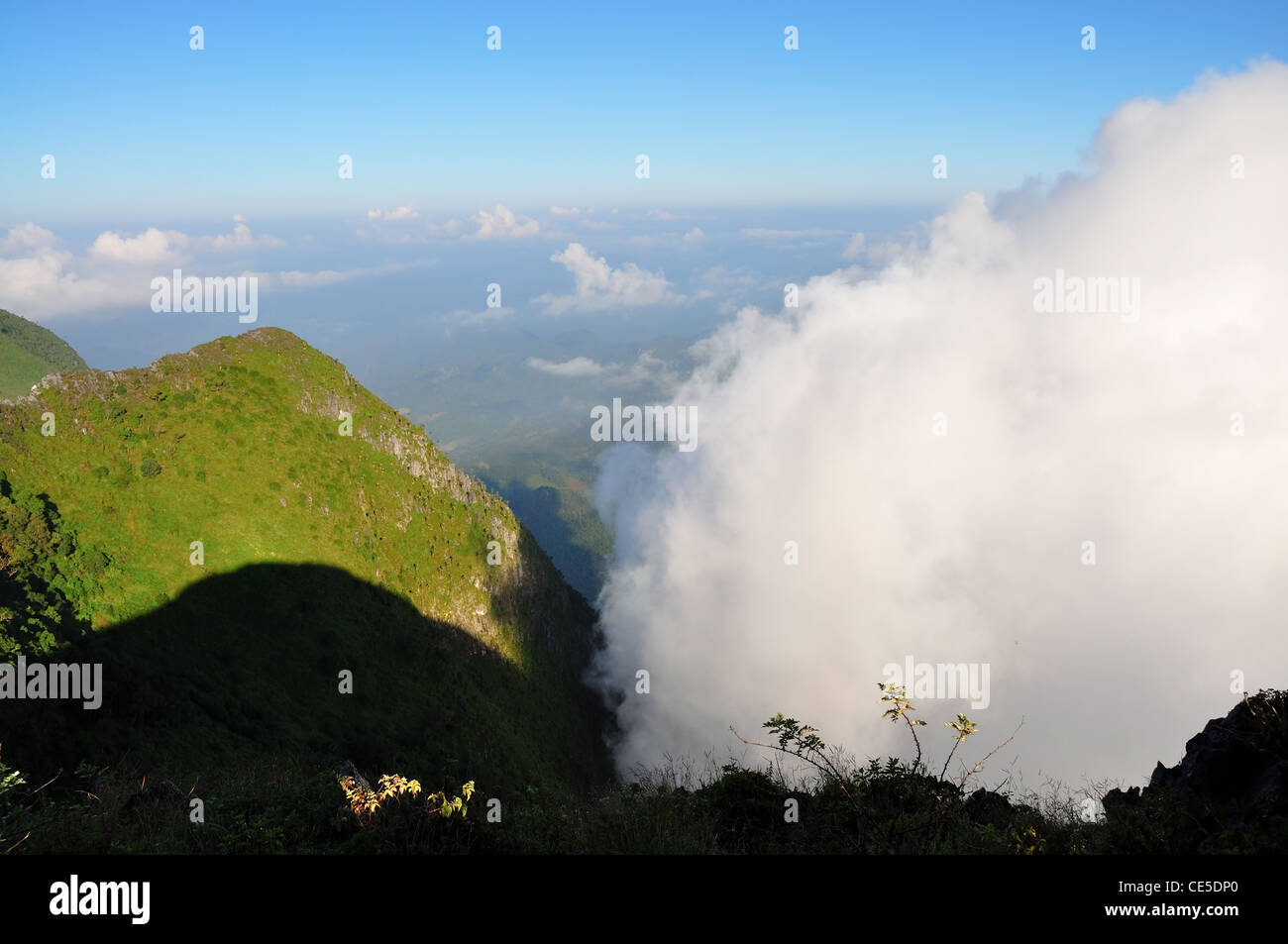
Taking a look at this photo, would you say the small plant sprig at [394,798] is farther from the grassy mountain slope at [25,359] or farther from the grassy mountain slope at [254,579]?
the grassy mountain slope at [25,359]

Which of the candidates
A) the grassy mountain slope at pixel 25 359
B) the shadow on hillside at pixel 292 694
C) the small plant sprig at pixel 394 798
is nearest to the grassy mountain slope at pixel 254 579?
the shadow on hillside at pixel 292 694

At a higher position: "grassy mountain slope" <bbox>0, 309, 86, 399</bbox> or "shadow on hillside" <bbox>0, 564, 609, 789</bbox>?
"grassy mountain slope" <bbox>0, 309, 86, 399</bbox>

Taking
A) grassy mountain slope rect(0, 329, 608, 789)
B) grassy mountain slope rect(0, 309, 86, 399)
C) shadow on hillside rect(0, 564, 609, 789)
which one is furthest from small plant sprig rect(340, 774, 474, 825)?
grassy mountain slope rect(0, 309, 86, 399)

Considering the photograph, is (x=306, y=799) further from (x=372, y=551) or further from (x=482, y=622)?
(x=482, y=622)

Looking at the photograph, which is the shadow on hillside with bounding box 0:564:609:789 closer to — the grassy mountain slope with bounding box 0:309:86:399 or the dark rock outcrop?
the dark rock outcrop

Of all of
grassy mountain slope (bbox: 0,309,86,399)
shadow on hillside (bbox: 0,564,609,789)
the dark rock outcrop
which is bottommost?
shadow on hillside (bbox: 0,564,609,789)

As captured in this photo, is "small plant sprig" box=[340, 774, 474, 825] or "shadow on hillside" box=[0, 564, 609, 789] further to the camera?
"shadow on hillside" box=[0, 564, 609, 789]
